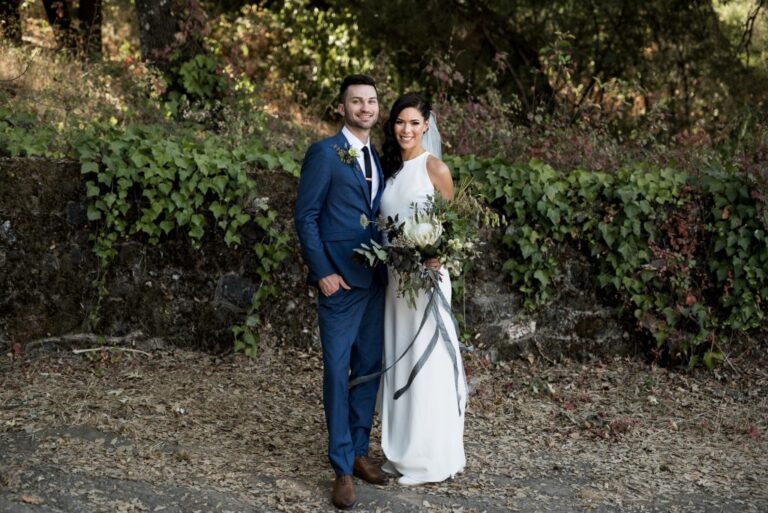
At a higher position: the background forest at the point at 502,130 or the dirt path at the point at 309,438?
the background forest at the point at 502,130

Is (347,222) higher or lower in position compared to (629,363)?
higher

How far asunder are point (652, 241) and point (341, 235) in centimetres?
314

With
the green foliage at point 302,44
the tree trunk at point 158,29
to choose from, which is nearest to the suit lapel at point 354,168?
the tree trunk at point 158,29

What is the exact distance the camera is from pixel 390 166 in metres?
4.57

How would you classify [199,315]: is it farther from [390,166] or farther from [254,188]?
[390,166]

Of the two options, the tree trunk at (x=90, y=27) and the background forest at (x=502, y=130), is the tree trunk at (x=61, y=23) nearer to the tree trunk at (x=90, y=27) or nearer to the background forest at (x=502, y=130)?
the background forest at (x=502, y=130)

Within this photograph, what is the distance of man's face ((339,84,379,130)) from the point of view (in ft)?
13.8

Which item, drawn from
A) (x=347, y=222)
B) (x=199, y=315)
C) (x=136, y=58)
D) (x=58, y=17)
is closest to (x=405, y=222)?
(x=347, y=222)

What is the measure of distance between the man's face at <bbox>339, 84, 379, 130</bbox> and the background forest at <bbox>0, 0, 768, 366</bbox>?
2089 mm

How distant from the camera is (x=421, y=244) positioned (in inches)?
163

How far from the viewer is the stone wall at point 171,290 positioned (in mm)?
6148

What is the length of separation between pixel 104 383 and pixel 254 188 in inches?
65.5

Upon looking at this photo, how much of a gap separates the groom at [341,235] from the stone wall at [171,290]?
6.93 ft

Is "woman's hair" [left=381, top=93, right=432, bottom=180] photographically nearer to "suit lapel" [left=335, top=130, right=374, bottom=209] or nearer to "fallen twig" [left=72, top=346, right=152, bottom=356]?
"suit lapel" [left=335, top=130, right=374, bottom=209]
